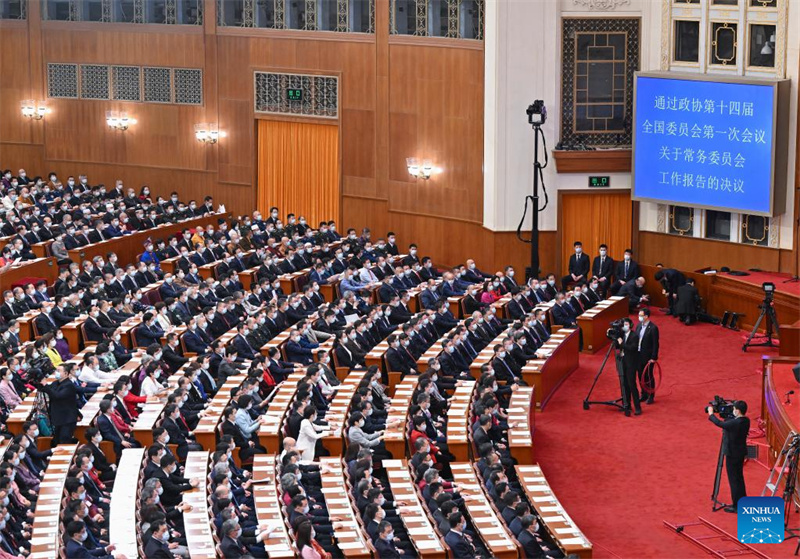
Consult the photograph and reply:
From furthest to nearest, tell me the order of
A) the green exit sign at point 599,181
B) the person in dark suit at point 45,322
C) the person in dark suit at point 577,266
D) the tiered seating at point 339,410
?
the green exit sign at point 599,181
the person in dark suit at point 577,266
the person in dark suit at point 45,322
the tiered seating at point 339,410

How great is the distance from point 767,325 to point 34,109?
19295 millimetres

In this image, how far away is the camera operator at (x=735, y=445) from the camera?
50.4 ft

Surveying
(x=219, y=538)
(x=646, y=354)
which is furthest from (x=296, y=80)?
(x=219, y=538)

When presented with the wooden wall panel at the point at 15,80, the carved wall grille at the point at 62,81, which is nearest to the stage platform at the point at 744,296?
the carved wall grille at the point at 62,81

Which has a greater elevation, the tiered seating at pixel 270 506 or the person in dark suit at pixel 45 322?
the person in dark suit at pixel 45 322

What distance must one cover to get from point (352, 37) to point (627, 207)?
6884 mm

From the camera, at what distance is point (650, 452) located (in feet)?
58.7

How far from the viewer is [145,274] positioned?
23.9 metres

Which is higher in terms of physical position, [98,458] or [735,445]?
[735,445]

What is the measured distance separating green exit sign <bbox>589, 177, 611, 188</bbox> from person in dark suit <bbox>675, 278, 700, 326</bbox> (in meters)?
2.83

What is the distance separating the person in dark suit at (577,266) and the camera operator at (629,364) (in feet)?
20.7

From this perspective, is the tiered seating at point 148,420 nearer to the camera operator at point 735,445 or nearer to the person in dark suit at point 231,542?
the person in dark suit at point 231,542

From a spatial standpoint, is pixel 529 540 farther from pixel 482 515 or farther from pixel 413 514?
pixel 413 514

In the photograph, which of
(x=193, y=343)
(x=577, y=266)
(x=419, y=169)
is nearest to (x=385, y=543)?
(x=193, y=343)
